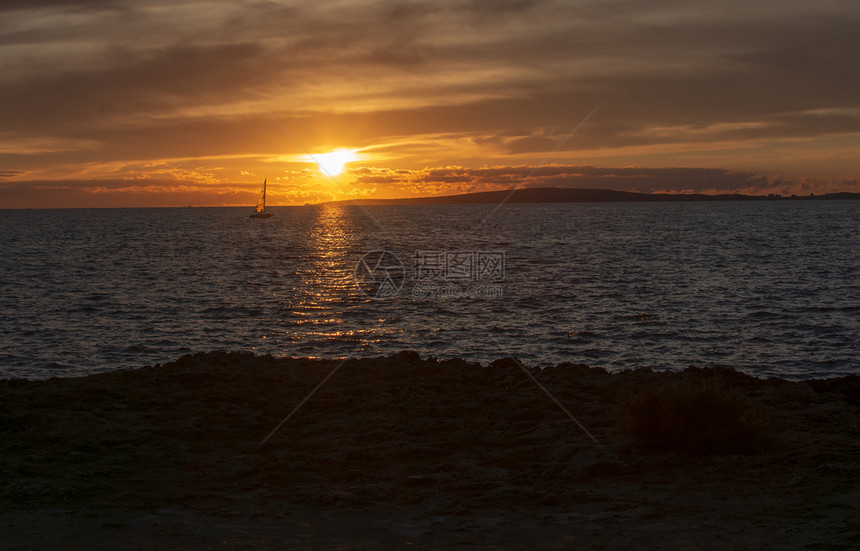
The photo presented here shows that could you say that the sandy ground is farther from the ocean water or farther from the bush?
the ocean water

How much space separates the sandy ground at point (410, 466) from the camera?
7.77 meters

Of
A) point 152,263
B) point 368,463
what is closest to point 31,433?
point 368,463

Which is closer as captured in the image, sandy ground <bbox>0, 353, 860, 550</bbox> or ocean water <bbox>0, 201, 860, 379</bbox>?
sandy ground <bbox>0, 353, 860, 550</bbox>

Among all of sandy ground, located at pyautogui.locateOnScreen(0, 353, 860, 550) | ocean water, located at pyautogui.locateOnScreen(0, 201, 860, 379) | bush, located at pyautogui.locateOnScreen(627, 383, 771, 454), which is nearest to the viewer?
sandy ground, located at pyautogui.locateOnScreen(0, 353, 860, 550)

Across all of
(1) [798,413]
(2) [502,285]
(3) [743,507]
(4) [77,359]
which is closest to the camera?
(3) [743,507]

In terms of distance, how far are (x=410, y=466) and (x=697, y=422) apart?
4638 mm

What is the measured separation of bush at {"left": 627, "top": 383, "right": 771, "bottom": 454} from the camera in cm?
1064

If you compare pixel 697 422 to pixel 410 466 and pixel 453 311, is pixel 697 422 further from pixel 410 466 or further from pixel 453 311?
pixel 453 311

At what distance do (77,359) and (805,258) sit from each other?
59473 mm

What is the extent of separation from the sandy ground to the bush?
0.06m

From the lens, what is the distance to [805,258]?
2416 inches

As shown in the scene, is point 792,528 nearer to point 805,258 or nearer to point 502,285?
point 502,285

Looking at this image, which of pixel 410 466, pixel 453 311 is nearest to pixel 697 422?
pixel 410 466


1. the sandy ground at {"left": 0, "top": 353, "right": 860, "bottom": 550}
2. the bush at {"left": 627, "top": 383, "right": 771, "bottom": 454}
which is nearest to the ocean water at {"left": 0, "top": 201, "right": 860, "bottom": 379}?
the sandy ground at {"left": 0, "top": 353, "right": 860, "bottom": 550}
